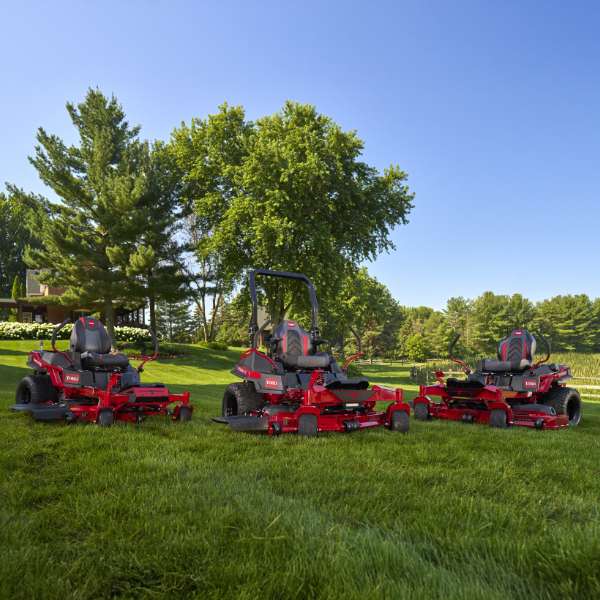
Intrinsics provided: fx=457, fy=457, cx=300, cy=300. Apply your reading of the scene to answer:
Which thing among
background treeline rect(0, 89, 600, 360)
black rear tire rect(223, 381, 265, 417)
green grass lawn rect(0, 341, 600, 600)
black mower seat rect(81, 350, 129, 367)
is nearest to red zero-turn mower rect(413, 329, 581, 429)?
green grass lawn rect(0, 341, 600, 600)

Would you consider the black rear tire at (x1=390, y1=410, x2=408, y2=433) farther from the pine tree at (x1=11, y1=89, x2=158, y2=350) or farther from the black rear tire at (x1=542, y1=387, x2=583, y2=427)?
the pine tree at (x1=11, y1=89, x2=158, y2=350)

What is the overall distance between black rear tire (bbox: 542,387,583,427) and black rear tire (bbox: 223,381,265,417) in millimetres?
5348

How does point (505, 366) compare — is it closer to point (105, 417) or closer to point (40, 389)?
point (105, 417)

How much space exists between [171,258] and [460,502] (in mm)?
27917

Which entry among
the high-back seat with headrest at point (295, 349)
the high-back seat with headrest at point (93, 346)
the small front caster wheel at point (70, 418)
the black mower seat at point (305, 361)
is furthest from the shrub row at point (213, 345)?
the black mower seat at point (305, 361)

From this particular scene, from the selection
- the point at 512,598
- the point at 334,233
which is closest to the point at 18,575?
the point at 512,598

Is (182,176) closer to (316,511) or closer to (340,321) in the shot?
(340,321)

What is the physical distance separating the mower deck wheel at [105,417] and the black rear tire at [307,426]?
107 inches

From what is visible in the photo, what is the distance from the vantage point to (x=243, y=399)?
6809 millimetres

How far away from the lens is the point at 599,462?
453 centimetres

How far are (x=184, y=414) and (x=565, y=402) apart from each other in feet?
21.9

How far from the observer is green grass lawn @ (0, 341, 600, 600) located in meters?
1.93

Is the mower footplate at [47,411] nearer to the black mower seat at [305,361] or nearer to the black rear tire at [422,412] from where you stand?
the black mower seat at [305,361]

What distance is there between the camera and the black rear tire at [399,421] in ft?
20.8
